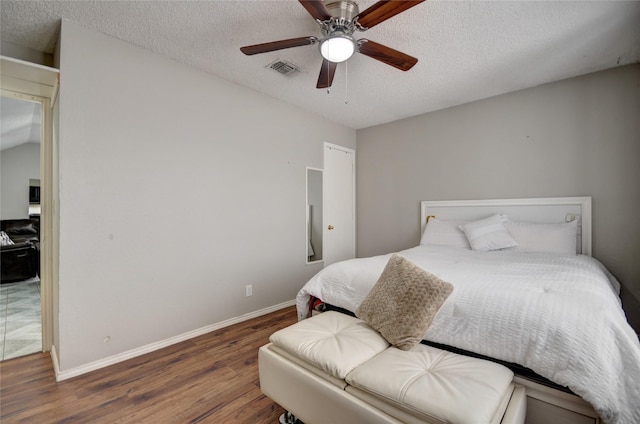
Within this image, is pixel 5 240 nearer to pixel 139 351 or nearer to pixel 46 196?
pixel 46 196

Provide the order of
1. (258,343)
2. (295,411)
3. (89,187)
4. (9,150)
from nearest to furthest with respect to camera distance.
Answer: (295,411)
(89,187)
(9,150)
(258,343)

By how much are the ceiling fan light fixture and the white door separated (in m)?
2.07

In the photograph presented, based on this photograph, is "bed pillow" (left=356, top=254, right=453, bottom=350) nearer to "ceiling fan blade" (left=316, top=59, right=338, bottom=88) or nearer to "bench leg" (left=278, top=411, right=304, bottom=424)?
"bench leg" (left=278, top=411, right=304, bottom=424)

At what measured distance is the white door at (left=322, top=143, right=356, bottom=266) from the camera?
4.11m

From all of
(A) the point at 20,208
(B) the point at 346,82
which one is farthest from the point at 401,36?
(A) the point at 20,208

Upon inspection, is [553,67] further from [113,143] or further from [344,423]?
[113,143]

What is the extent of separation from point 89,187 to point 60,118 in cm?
50

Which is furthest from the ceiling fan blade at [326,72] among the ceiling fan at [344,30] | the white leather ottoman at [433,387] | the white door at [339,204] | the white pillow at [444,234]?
the white pillow at [444,234]

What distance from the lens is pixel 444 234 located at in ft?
11.2

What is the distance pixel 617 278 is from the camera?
266 centimetres

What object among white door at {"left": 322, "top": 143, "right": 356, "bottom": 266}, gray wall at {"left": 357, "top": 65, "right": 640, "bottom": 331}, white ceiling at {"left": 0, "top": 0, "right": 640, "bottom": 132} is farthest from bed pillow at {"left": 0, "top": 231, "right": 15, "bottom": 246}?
gray wall at {"left": 357, "top": 65, "right": 640, "bottom": 331}

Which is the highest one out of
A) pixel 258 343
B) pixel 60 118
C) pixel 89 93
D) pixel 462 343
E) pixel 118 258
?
pixel 89 93

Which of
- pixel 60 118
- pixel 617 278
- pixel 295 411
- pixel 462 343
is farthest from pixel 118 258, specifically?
pixel 617 278

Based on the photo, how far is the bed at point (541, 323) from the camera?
3.83 feet
